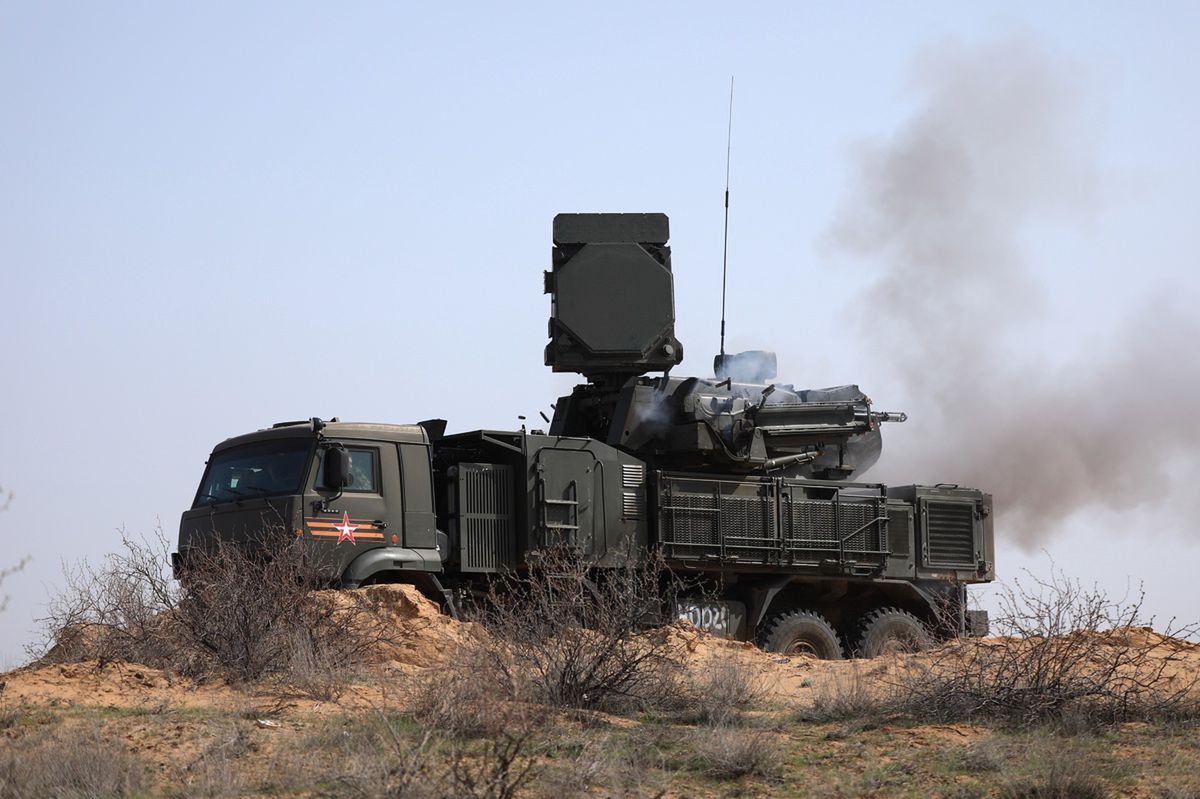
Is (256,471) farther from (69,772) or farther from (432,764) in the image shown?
(432,764)

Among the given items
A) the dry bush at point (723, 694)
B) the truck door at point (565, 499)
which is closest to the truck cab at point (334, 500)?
the truck door at point (565, 499)

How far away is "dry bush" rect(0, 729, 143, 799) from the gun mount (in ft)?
30.6

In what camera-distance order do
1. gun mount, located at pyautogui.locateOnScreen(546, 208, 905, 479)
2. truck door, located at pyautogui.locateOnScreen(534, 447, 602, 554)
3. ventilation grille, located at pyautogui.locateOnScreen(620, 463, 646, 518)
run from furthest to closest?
gun mount, located at pyautogui.locateOnScreen(546, 208, 905, 479) < ventilation grille, located at pyautogui.locateOnScreen(620, 463, 646, 518) < truck door, located at pyautogui.locateOnScreen(534, 447, 602, 554)

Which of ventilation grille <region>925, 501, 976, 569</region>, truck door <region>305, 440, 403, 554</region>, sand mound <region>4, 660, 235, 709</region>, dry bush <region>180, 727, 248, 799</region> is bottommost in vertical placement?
dry bush <region>180, 727, 248, 799</region>

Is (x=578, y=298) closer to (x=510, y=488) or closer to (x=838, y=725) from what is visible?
(x=510, y=488)

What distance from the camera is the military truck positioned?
1603cm

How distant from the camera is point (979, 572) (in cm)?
2053

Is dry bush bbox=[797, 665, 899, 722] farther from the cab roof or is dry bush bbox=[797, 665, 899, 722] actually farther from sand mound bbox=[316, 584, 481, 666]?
the cab roof

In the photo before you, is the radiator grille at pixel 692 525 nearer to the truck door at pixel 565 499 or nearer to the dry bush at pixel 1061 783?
the truck door at pixel 565 499

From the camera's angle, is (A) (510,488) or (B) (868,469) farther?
(B) (868,469)

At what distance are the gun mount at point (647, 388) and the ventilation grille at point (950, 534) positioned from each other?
4.79 ft

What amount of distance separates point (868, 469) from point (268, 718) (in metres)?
11.3

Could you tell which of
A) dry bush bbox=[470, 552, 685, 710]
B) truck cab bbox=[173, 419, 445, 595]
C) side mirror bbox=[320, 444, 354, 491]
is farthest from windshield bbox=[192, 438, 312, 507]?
dry bush bbox=[470, 552, 685, 710]

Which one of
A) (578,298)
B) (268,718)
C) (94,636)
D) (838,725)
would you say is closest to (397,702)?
(268,718)
